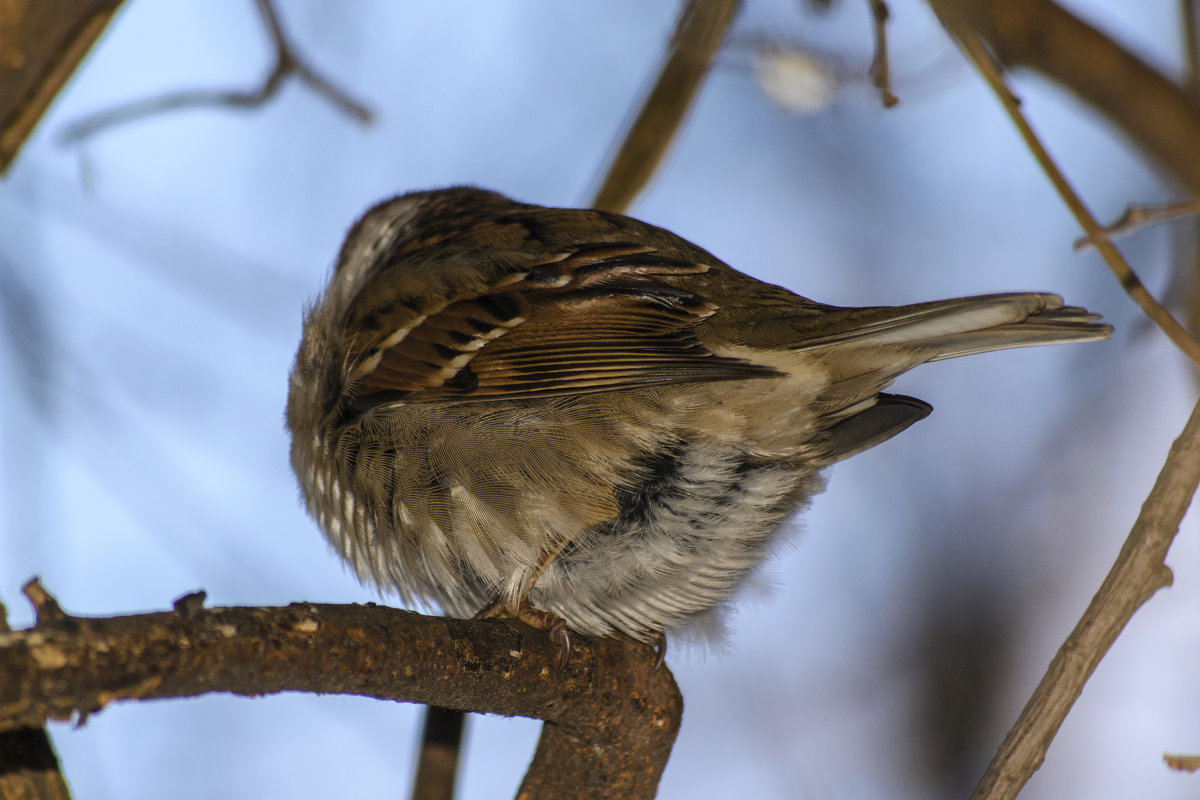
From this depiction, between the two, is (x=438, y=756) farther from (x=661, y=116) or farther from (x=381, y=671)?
(x=661, y=116)

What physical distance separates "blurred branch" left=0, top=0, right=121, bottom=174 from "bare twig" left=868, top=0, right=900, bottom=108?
218 centimetres

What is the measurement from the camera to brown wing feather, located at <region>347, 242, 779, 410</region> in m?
2.89

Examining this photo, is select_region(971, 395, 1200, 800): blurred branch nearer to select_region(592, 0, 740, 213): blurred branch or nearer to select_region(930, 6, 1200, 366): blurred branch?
select_region(930, 6, 1200, 366): blurred branch

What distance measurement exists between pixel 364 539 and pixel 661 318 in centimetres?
114

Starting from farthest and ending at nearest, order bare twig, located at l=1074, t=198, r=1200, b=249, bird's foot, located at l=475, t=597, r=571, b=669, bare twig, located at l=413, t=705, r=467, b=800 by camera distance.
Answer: bare twig, located at l=413, t=705, r=467, b=800
bird's foot, located at l=475, t=597, r=571, b=669
bare twig, located at l=1074, t=198, r=1200, b=249

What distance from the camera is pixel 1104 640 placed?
2.17 meters

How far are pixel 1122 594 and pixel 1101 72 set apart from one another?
85.2 inches

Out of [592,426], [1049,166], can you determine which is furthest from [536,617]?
[1049,166]

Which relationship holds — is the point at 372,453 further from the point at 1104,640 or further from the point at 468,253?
the point at 1104,640

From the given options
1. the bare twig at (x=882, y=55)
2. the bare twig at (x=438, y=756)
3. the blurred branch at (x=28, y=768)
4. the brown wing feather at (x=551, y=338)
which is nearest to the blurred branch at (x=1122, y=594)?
the brown wing feather at (x=551, y=338)

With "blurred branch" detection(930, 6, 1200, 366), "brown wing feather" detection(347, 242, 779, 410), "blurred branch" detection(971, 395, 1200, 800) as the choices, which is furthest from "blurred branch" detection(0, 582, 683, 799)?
"blurred branch" detection(930, 6, 1200, 366)

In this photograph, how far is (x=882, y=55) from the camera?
3.19 m

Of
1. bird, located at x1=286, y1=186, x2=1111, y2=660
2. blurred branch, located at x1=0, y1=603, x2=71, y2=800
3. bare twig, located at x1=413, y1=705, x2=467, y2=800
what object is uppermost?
bird, located at x1=286, y1=186, x2=1111, y2=660

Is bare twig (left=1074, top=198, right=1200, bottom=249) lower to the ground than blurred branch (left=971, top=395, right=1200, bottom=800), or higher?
higher
